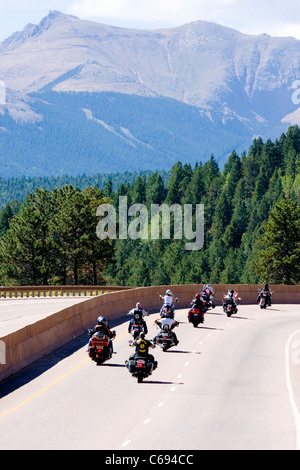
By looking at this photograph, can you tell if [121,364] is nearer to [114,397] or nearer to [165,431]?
[114,397]

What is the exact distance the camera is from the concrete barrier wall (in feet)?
88.3

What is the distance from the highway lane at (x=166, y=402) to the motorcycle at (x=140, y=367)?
21 centimetres

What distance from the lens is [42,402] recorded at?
21.3m

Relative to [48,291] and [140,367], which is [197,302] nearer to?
[140,367]

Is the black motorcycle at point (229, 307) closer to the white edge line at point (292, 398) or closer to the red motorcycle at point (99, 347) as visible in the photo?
the white edge line at point (292, 398)

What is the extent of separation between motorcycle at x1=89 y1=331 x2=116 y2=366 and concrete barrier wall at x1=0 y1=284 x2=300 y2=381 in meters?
1.91

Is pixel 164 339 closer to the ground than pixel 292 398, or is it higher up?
higher up

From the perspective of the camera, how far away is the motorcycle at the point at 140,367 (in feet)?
80.9

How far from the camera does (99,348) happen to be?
28.3m

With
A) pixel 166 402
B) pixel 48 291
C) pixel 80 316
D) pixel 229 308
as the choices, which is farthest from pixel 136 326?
pixel 48 291

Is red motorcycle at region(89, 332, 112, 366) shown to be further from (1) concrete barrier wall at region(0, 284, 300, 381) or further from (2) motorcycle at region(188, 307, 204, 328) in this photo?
(2) motorcycle at region(188, 307, 204, 328)

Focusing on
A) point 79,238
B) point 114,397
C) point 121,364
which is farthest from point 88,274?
point 114,397

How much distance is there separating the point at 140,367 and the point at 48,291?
46326mm
